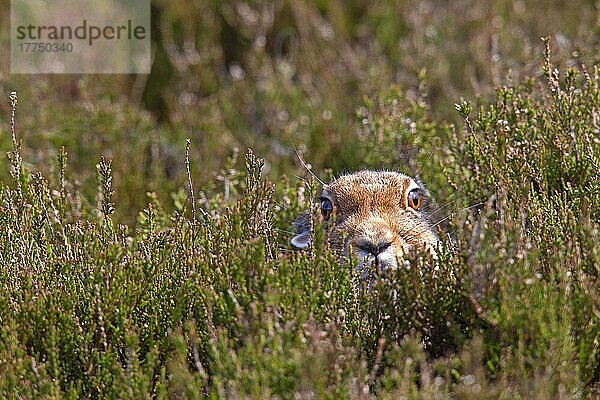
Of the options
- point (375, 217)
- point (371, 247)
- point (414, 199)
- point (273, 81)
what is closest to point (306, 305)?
point (371, 247)

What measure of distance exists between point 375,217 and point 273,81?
388cm

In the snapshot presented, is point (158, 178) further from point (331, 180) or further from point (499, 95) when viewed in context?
point (499, 95)

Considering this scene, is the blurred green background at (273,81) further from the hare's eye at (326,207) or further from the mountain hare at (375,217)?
the hare's eye at (326,207)

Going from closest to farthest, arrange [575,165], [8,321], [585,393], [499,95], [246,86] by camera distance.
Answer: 1. [585,393]
2. [8,321]
3. [575,165]
4. [499,95]
5. [246,86]

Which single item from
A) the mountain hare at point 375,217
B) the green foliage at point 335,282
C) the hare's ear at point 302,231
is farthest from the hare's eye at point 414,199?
the hare's ear at point 302,231

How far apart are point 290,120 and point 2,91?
2606 mm

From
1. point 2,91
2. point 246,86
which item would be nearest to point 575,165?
point 246,86

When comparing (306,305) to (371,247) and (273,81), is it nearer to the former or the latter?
(371,247)

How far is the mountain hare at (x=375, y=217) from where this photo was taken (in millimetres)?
4137

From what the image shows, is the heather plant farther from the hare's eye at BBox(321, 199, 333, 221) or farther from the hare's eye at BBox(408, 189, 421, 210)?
the hare's eye at BBox(321, 199, 333, 221)

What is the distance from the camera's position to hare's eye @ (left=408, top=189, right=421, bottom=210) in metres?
4.82

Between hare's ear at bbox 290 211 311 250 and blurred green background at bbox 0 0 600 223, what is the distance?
91cm

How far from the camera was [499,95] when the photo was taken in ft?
15.8

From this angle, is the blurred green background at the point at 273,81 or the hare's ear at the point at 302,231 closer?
the hare's ear at the point at 302,231
